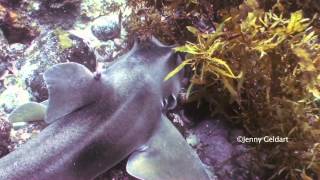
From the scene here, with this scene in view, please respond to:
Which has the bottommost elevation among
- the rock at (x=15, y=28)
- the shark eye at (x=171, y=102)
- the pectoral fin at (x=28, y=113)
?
the shark eye at (x=171, y=102)

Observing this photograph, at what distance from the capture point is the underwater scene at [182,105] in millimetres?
3139

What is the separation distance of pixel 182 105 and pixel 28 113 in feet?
5.27

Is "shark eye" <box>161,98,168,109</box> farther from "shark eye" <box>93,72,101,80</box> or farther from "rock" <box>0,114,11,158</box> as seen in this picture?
"rock" <box>0,114,11,158</box>

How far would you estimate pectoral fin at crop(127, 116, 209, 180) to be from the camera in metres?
3.21

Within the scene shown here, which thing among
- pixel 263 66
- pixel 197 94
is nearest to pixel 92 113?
pixel 197 94

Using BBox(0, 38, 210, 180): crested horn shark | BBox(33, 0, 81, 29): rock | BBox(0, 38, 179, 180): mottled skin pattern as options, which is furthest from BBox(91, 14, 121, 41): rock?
BBox(0, 38, 210, 180): crested horn shark

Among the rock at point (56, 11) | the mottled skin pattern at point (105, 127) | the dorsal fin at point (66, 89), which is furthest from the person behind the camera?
the rock at point (56, 11)

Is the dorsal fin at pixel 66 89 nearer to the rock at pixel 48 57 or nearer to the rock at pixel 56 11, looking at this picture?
the rock at pixel 48 57

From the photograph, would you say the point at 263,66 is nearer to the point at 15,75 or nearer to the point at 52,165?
Answer: the point at 52,165

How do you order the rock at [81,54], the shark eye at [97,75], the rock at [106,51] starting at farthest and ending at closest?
the rock at [106,51], the rock at [81,54], the shark eye at [97,75]

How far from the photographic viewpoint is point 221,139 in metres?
3.69

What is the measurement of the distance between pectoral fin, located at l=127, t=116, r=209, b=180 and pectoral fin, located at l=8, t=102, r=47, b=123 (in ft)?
3.43

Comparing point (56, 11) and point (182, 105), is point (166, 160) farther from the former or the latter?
point (56, 11)

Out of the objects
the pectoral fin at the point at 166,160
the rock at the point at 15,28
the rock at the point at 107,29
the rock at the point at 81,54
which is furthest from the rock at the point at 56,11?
the pectoral fin at the point at 166,160
